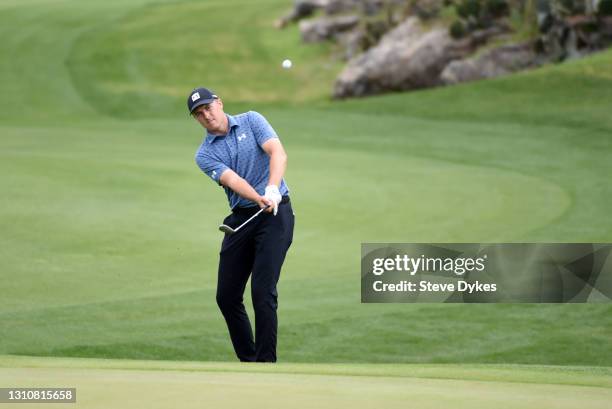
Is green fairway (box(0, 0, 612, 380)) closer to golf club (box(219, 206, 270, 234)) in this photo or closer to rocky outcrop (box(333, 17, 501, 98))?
rocky outcrop (box(333, 17, 501, 98))

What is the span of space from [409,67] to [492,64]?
7.45ft

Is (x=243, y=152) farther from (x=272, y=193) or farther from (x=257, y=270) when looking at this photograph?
(x=257, y=270)

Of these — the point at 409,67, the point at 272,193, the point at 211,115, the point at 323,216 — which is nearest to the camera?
the point at 272,193

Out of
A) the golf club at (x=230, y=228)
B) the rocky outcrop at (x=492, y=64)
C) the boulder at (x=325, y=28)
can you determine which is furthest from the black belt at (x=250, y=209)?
the boulder at (x=325, y=28)

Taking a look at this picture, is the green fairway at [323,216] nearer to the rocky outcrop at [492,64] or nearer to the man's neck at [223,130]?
the man's neck at [223,130]

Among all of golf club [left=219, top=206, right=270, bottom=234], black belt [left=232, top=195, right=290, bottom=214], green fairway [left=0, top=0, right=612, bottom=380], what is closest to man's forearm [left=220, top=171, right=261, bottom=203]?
golf club [left=219, top=206, right=270, bottom=234]

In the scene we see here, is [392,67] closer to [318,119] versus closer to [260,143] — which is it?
[318,119]

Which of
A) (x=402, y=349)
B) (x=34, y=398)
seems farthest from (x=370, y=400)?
(x=402, y=349)

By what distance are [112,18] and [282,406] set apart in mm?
39440

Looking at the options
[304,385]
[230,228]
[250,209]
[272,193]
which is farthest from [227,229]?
[304,385]

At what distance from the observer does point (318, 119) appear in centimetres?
2619

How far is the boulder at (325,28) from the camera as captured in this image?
38.2 metres

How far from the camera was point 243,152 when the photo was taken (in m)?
7.72

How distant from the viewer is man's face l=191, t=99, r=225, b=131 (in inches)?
298
